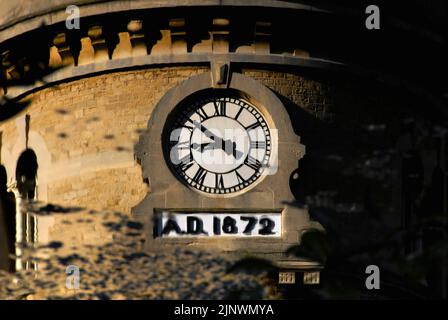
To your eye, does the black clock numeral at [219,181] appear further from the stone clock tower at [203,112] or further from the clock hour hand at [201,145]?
the clock hour hand at [201,145]

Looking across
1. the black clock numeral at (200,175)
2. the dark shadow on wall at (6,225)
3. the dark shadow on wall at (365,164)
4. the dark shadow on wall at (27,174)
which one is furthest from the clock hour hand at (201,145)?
the dark shadow on wall at (6,225)

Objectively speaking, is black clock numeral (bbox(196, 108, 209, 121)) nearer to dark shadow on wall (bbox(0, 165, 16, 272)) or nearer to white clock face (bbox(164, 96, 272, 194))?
white clock face (bbox(164, 96, 272, 194))

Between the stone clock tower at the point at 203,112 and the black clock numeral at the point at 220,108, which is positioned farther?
the black clock numeral at the point at 220,108

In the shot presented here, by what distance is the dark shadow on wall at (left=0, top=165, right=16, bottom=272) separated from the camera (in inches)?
827

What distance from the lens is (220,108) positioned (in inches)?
742

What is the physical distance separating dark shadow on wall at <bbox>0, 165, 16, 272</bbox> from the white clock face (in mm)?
3846

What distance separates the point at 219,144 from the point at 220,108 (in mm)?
598

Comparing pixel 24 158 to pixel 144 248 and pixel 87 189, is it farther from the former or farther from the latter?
pixel 144 248

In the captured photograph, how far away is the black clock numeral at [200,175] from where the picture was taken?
1859 centimetres

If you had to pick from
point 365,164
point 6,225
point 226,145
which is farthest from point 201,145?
point 6,225

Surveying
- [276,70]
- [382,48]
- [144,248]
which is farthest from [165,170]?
[382,48]

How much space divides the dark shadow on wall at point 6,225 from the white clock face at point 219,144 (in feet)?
12.6

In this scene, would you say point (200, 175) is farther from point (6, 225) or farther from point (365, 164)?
point (6, 225)

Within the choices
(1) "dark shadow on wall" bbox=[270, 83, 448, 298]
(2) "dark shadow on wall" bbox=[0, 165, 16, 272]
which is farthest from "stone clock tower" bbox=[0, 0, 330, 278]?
(2) "dark shadow on wall" bbox=[0, 165, 16, 272]
